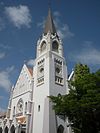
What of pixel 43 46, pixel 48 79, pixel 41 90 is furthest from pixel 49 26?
pixel 41 90

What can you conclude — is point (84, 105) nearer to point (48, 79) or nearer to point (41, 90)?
point (48, 79)

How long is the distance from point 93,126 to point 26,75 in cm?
2220

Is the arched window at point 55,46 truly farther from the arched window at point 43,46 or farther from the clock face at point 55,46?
the arched window at point 43,46

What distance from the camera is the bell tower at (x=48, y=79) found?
32.1 m

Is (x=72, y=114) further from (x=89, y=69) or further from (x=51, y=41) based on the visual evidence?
(x=51, y=41)

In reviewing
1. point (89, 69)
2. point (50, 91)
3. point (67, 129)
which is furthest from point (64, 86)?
point (89, 69)

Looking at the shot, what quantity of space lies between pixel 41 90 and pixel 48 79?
7.69 feet

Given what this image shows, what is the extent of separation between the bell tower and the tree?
33.3ft

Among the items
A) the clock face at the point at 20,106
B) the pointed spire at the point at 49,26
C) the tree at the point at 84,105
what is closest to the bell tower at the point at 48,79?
the pointed spire at the point at 49,26

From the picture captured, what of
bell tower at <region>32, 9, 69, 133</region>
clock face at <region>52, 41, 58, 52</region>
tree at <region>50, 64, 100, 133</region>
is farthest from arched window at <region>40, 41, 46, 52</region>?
tree at <region>50, 64, 100, 133</region>

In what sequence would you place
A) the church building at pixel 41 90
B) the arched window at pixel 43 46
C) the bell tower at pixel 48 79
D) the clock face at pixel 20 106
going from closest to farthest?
the bell tower at pixel 48 79 → the church building at pixel 41 90 → the clock face at pixel 20 106 → the arched window at pixel 43 46

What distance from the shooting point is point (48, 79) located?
114 ft

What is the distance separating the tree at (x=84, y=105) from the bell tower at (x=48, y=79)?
399 inches

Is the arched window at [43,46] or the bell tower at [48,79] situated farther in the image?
the arched window at [43,46]
